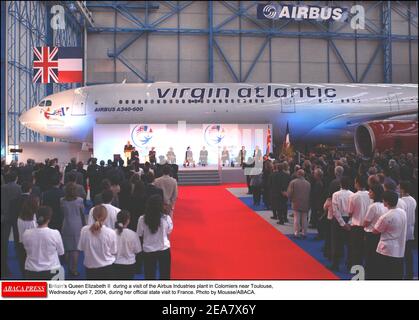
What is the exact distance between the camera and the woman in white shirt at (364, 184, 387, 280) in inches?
163

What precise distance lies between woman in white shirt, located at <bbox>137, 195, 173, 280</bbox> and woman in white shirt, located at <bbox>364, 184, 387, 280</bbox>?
6.72 feet

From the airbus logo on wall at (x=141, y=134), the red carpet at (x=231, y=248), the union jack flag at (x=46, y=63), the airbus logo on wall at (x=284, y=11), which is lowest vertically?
the red carpet at (x=231, y=248)

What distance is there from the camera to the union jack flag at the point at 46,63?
655 cm

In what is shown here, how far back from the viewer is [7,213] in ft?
13.9

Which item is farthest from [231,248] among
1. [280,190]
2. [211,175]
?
[211,175]

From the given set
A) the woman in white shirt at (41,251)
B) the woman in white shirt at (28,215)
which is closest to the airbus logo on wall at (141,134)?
the woman in white shirt at (28,215)

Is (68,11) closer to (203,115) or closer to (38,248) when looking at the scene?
(203,115)

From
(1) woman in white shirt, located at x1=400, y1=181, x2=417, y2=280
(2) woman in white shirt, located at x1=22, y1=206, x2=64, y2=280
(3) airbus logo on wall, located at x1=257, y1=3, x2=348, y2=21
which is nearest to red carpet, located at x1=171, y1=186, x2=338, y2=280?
(1) woman in white shirt, located at x1=400, y1=181, x2=417, y2=280

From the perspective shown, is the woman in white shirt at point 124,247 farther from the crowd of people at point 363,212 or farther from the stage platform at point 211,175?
the stage platform at point 211,175

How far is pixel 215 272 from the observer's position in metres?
4.62

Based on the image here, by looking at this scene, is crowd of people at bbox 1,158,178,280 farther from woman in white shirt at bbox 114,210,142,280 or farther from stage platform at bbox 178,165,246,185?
stage platform at bbox 178,165,246,185

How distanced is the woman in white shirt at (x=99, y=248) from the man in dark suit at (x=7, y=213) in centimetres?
72

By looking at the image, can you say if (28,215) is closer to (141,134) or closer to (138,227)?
(138,227)

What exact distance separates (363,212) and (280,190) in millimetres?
3224
